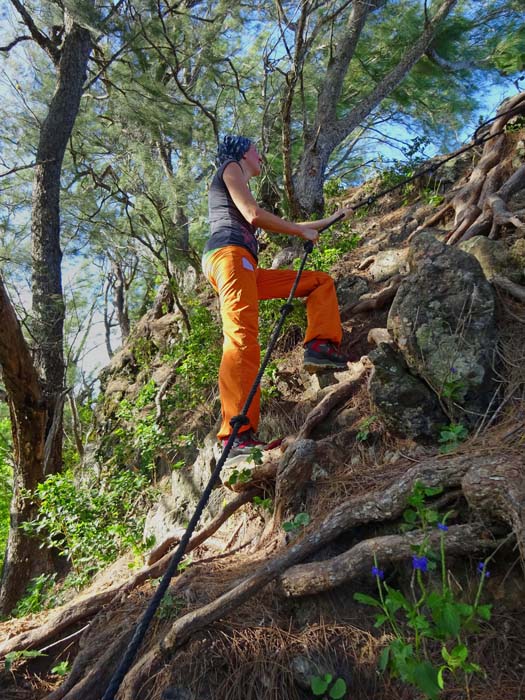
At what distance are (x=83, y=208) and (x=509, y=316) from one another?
28.5ft

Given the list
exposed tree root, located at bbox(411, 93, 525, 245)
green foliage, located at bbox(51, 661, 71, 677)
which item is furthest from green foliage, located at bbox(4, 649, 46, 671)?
exposed tree root, located at bbox(411, 93, 525, 245)

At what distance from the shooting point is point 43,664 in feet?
10.2

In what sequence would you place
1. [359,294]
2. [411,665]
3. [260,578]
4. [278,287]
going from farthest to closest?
[359,294], [278,287], [260,578], [411,665]

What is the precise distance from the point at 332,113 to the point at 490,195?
3.13 m

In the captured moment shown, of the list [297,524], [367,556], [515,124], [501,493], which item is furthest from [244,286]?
[515,124]

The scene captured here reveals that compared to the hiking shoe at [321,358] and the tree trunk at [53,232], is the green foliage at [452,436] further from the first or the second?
the tree trunk at [53,232]

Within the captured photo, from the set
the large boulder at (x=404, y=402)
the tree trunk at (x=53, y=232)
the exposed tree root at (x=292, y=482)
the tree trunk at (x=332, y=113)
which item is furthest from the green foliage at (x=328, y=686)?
the tree trunk at (x=332, y=113)

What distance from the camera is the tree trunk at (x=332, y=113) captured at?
715cm

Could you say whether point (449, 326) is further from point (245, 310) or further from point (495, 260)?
point (245, 310)

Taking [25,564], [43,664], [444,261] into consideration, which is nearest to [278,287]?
[444,261]

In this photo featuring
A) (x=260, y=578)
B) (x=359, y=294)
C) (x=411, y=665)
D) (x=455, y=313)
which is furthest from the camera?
(x=359, y=294)

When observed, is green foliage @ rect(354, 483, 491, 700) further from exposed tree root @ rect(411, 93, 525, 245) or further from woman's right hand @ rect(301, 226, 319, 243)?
exposed tree root @ rect(411, 93, 525, 245)

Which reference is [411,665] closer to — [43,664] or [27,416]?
[43,664]

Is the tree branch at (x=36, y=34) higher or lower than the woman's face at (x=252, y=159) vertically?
higher
